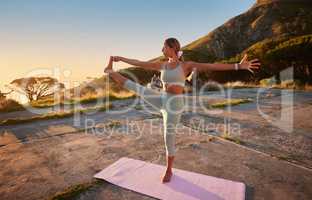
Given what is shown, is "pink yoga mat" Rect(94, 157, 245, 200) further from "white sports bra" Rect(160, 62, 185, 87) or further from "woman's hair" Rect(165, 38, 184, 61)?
"woman's hair" Rect(165, 38, 184, 61)

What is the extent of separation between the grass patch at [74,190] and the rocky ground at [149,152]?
21 mm

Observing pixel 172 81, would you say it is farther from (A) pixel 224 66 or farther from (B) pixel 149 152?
(B) pixel 149 152

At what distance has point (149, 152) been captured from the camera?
383 centimetres

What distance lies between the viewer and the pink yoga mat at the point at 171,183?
2.54 meters

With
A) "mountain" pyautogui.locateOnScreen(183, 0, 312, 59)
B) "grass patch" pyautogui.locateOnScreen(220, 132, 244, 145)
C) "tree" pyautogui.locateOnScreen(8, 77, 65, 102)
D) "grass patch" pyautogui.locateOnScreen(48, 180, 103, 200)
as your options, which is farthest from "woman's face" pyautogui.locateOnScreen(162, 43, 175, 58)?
"mountain" pyautogui.locateOnScreen(183, 0, 312, 59)

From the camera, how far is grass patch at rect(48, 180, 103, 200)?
248cm

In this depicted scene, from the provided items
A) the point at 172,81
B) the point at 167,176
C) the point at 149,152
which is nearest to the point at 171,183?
the point at 167,176

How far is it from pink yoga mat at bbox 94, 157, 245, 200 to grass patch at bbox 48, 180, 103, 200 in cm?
16

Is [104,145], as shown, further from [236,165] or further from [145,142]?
[236,165]

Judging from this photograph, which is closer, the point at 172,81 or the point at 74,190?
the point at 74,190

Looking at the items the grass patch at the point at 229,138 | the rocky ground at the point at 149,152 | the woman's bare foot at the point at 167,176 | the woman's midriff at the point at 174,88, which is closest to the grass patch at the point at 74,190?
the rocky ground at the point at 149,152

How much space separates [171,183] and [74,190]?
3.50ft

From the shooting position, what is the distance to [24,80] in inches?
883

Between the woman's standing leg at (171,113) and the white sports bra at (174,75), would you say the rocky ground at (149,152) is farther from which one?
the white sports bra at (174,75)
